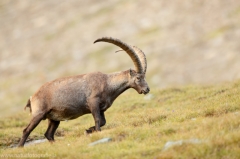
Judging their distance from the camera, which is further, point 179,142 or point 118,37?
point 118,37

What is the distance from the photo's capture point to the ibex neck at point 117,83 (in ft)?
58.2

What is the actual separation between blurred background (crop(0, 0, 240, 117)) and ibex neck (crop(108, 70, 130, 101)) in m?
45.5

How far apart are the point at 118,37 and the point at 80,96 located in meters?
67.5

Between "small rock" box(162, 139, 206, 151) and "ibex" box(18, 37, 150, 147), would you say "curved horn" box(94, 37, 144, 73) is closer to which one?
"ibex" box(18, 37, 150, 147)

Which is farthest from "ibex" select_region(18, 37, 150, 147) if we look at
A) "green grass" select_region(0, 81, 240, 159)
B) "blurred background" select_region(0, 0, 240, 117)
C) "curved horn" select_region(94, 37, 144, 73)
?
"blurred background" select_region(0, 0, 240, 117)

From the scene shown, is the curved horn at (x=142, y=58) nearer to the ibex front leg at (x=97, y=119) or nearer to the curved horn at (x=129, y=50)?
the curved horn at (x=129, y=50)

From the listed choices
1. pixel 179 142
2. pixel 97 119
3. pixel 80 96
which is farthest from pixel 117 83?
pixel 179 142

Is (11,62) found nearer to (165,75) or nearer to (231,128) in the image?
(165,75)

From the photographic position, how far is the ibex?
56.1 feet

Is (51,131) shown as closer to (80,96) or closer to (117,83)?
(80,96)

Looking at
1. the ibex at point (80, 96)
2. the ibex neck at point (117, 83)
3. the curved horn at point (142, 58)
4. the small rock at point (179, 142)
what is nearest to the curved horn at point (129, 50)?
the ibex at point (80, 96)

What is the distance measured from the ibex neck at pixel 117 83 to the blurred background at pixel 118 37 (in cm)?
4550

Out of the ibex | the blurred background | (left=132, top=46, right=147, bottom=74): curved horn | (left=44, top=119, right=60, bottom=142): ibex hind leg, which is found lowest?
(left=44, top=119, right=60, bottom=142): ibex hind leg

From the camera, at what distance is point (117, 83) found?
703 inches
